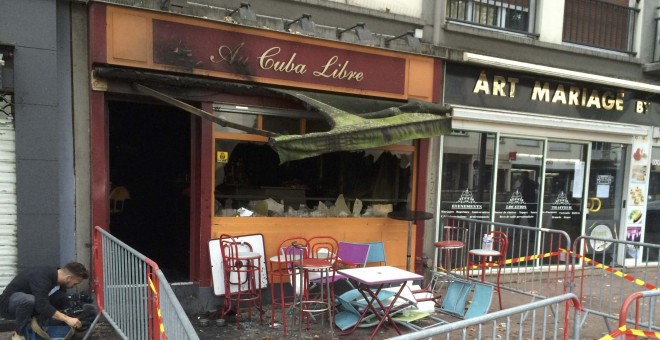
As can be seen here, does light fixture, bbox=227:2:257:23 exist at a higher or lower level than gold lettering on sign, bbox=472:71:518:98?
higher

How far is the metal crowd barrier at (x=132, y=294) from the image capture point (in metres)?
3.24

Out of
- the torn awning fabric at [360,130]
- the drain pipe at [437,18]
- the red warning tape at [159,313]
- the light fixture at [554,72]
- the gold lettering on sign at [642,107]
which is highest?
the drain pipe at [437,18]

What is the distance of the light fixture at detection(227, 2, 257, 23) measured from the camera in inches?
225

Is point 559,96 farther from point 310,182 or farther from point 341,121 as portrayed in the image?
point 341,121

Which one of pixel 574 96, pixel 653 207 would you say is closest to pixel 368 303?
pixel 574 96

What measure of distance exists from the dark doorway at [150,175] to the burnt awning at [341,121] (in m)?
2.90

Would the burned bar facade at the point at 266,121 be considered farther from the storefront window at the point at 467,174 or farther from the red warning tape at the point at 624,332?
the red warning tape at the point at 624,332

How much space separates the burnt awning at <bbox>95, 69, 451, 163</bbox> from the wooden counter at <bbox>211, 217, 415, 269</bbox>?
1.50 metres

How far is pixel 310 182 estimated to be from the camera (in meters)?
6.74

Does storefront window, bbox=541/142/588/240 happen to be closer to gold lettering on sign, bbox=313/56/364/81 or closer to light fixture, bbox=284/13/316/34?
gold lettering on sign, bbox=313/56/364/81

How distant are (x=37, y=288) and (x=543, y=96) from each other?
8.00 m

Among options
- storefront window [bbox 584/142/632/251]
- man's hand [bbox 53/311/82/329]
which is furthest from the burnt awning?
storefront window [bbox 584/142/632/251]

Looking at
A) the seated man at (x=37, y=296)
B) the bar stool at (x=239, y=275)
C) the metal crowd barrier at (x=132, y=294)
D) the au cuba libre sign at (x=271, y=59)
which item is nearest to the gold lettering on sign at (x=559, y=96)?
the au cuba libre sign at (x=271, y=59)

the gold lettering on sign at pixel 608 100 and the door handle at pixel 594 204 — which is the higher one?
the gold lettering on sign at pixel 608 100
